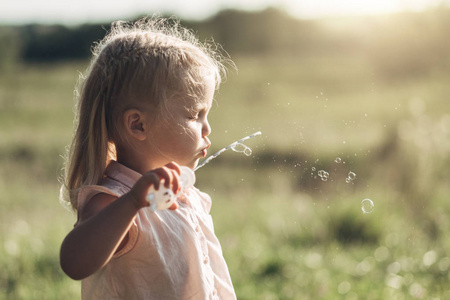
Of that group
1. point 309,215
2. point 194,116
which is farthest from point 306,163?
point 194,116

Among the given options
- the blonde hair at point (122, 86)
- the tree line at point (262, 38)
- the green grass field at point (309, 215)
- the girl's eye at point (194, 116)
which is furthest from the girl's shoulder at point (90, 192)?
the tree line at point (262, 38)

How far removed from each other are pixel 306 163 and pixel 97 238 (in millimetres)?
8479

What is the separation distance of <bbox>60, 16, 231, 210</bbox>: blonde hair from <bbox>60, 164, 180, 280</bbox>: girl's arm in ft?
0.98

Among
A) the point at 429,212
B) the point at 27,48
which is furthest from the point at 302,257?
the point at 27,48

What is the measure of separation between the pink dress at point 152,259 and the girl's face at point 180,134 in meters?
0.10

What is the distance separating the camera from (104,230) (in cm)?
152

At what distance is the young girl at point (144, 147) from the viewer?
1.74m

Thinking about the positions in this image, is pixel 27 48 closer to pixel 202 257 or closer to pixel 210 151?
pixel 210 151

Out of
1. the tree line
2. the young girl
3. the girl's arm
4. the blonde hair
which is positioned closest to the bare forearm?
the girl's arm

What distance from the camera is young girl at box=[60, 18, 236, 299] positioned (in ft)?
5.71

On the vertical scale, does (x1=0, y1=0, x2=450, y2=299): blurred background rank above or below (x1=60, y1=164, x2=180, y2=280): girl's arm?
below

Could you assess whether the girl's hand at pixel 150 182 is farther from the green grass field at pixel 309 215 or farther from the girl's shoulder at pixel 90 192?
the green grass field at pixel 309 215

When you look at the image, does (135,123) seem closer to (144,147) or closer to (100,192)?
(144,147)

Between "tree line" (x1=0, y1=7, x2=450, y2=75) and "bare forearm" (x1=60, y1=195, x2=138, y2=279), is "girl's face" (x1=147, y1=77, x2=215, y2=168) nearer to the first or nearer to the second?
"bare forearm" (x1=60, y1=195, x2=138, y2=279)
